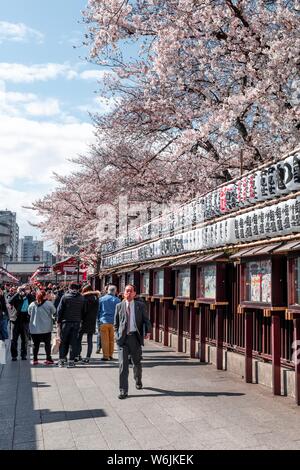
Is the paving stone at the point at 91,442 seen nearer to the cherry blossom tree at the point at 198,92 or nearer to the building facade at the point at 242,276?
the building facade at the point at 242,276

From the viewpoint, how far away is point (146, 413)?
6.94 m

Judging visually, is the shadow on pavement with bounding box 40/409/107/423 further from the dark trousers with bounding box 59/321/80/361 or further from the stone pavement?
the dark trousers with bounding box 59/321/80/361

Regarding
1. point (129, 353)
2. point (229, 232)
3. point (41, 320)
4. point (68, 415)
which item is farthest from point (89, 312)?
point (68, 415)

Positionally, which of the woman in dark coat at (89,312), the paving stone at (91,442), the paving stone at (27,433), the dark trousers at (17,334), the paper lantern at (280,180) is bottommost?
the paving stone at (27,433)

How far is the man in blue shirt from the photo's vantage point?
11898mm

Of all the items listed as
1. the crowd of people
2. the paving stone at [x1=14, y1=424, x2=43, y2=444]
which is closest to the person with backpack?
the crowd of people

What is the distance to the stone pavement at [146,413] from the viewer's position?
223 inches

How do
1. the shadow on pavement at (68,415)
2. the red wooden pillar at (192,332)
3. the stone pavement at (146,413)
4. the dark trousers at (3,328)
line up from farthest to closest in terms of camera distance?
the red wooden pillar at (192,332), the dark trousers at (3,328), the shadow on pavement at (68,415), the stone pavement at (146,413)

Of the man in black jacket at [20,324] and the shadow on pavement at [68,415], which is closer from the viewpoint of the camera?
the shadow on pavement at [68,415]

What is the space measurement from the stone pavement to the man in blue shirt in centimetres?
152

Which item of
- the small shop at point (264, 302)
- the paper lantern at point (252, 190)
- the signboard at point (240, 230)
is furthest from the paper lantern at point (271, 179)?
the small shop at point (264, 302)

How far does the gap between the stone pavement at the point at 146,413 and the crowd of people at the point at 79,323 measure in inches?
29.4
